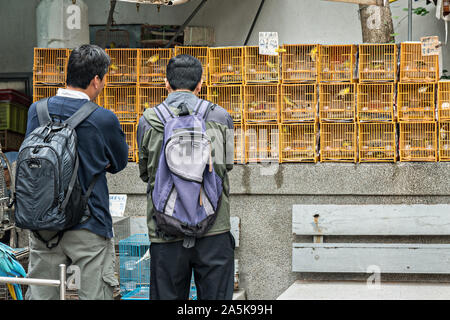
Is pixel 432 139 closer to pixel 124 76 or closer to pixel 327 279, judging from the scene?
pixel 327 279

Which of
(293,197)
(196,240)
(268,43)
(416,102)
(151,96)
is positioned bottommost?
(196,240)

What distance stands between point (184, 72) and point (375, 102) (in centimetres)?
347

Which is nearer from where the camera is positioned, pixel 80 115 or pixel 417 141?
pixel 80 115

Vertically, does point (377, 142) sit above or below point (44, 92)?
below

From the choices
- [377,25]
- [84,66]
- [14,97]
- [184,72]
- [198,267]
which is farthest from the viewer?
[14,97]

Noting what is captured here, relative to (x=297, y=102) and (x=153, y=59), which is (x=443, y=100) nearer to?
(x=297, y=102)

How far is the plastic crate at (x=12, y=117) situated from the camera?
30.8 feet

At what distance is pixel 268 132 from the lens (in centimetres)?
678

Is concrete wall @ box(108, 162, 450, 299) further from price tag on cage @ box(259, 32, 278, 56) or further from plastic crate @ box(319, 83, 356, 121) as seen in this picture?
price tag on cage @ box(259, 32, 278, 56)

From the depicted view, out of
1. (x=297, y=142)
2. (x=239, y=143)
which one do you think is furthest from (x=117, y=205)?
(x=297, y=142)

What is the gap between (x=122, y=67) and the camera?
7008 mm

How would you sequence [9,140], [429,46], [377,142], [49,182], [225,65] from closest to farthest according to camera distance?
1. [49,182]
2. [429,46]
3. [377,142]
4. [225,65]
5. [9,140]

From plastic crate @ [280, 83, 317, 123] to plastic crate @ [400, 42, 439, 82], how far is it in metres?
1.01

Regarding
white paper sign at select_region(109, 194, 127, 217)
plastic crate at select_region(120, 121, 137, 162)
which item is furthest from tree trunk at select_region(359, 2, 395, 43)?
white paper sign at select_region(109, 194, 127, 217)
